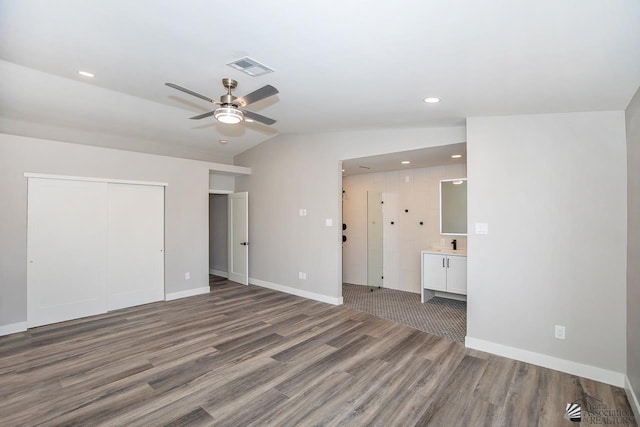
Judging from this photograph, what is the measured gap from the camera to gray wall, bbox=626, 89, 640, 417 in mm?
2447

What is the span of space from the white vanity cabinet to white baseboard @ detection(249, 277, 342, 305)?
Answer: 162cm

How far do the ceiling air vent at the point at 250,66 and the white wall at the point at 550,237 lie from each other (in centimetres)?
242

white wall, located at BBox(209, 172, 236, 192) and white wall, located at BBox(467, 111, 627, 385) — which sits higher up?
white wall, located at BBox(209, 172, 236, 192)

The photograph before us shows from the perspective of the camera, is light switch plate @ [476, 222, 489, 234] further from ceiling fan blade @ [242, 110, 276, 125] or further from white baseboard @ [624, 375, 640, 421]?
ceiling fan blade @ [242, 110, 276, 125]

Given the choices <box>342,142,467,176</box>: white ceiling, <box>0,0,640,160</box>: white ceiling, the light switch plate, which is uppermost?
<box>0,0,640,160</box>: white ceiling

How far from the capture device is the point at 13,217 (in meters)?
4.04

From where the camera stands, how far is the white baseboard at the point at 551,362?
9.28ft

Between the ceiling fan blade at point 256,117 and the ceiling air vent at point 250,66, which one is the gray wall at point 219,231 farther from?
the ceiling air vent at point 250,66

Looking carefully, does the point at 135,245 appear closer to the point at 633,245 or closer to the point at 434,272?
the point at 434,272

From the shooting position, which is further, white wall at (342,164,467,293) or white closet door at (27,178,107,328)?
white wall at (342,164,467,293)

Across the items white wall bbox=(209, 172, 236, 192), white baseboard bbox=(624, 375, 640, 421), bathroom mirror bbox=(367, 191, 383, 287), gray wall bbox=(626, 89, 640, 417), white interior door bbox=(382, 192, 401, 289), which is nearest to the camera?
white baseboard bbox=(624, 375, 640, 421)

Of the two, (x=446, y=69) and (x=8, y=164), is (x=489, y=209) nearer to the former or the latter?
(x=446, y=69)
